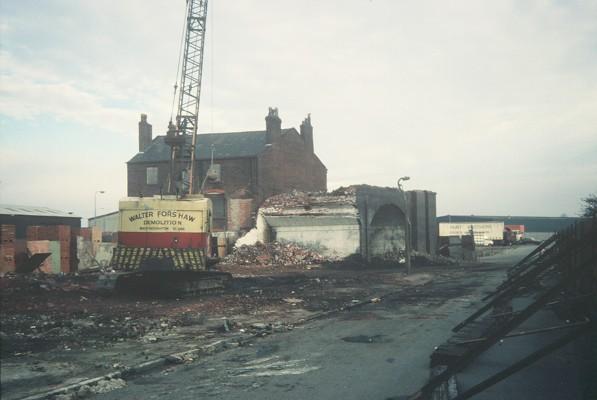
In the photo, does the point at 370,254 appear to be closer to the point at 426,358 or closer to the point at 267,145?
the point at 267,145

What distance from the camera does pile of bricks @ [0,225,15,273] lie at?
22328mm

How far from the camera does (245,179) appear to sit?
49.2m

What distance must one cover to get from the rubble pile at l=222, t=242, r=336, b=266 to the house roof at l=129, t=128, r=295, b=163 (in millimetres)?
13619

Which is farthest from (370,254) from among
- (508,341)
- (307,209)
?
(508,341)

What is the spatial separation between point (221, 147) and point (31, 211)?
19267mm

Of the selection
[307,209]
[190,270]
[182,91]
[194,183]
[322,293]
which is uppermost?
[182,91]

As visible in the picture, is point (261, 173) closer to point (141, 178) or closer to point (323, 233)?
point (323, 233)

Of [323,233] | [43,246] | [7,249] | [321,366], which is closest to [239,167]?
[323,233]

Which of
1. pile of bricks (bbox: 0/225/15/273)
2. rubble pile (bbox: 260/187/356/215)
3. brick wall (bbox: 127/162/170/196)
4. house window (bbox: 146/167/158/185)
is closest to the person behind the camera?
pile of bricks (bbox: 0/225/15/273)

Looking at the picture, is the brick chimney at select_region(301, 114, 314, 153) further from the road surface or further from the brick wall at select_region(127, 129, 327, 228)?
the road surface

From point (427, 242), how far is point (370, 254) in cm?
935

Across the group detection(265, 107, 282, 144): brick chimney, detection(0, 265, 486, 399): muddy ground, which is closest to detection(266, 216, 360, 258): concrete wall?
detection(265, 107, 282, 144): brick chimney

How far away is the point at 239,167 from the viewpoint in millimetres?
49688

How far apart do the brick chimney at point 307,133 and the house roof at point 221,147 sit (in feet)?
10.2
